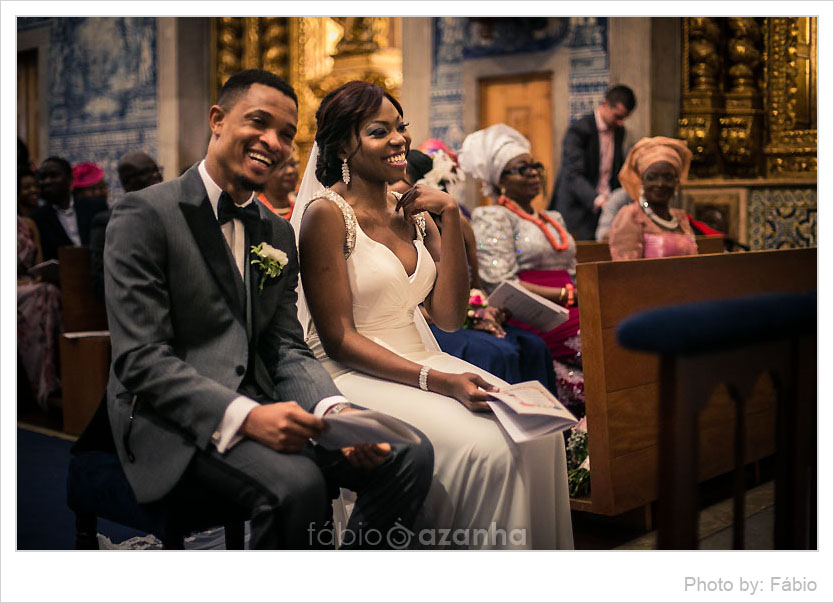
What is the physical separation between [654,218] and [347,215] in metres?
2.66

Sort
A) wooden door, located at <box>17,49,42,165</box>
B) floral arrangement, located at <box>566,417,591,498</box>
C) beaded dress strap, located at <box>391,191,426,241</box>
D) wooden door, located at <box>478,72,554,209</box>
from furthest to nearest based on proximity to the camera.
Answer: wooden door, located at <box>17,49,42,165</box>, wooden door, located at <box>478,72,554,209</box>, floral arrangement, located at <box>566,417,591,498</box>, beaded dress strap, located at <box>391,191,426,241</box>

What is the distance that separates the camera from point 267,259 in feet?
7.84

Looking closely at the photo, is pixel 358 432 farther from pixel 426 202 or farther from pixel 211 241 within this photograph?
pixel 426 202

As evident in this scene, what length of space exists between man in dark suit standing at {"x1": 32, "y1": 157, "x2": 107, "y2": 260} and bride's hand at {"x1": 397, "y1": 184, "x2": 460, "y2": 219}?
11.9ft

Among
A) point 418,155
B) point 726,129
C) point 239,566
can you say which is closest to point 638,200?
point 418,155

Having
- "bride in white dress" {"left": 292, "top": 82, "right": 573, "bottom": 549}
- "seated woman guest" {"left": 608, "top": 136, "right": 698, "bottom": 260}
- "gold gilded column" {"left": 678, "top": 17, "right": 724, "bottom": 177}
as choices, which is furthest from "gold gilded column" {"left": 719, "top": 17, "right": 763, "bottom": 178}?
"bride in white dress" {"left": 292, "top": 82, "right": 573, "bottom": 549}

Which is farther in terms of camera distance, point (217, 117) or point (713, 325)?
point (217, 117)

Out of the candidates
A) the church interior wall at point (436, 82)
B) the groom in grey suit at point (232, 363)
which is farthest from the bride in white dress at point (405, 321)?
the church interior wall at point (436, 82)

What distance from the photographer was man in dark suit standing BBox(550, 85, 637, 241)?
784 cm

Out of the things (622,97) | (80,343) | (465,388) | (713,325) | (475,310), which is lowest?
(80,343)

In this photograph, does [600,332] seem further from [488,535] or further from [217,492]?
[217,492]

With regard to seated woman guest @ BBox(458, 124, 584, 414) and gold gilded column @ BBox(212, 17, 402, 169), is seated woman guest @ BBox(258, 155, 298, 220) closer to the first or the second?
seated woman guest @ BBox(458, 124, 584, 414)

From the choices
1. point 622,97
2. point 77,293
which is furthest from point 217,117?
point 622,97
